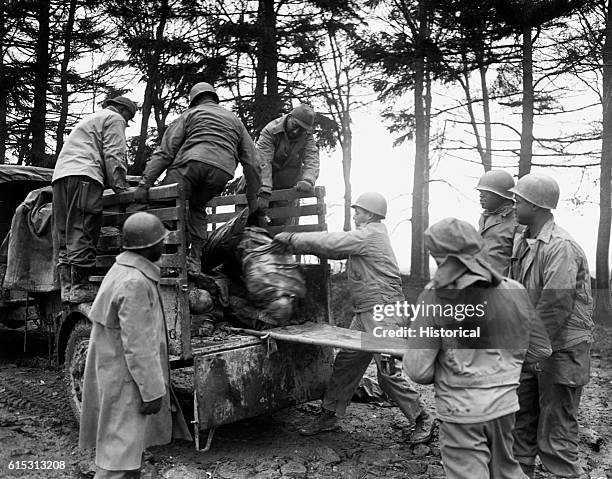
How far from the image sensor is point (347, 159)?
1462 cm

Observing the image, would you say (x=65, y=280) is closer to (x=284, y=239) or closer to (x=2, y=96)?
(x=284, y=239)

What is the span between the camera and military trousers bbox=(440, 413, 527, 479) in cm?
274

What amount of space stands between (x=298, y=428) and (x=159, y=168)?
100 inches

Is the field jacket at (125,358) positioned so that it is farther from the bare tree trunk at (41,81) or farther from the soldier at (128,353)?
the bare tree trunk at (41,81)

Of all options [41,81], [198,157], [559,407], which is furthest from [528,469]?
[41,81]

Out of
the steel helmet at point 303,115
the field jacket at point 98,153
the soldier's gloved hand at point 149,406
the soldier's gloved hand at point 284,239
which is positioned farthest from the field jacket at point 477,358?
the steel helmet at point 303,115

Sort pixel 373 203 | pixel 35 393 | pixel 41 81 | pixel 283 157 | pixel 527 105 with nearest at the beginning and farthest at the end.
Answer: pixel 373 203 < pixel 35 393 < pixel 283 157 < pixel 527 105 < pixel 41 81

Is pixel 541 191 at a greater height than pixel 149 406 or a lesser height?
greater

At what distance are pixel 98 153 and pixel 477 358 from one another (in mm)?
3846

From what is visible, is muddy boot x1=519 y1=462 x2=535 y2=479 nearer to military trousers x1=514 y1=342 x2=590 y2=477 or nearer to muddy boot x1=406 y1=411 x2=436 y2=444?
military trousers x1=514 y1=342 x2=590 y2=477

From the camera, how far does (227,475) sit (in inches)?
166

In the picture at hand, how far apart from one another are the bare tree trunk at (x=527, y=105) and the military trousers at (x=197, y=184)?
715 centimetres

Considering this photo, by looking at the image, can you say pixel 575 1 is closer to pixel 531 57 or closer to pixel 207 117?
pixel 531 57

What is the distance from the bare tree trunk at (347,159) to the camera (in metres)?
14.6
